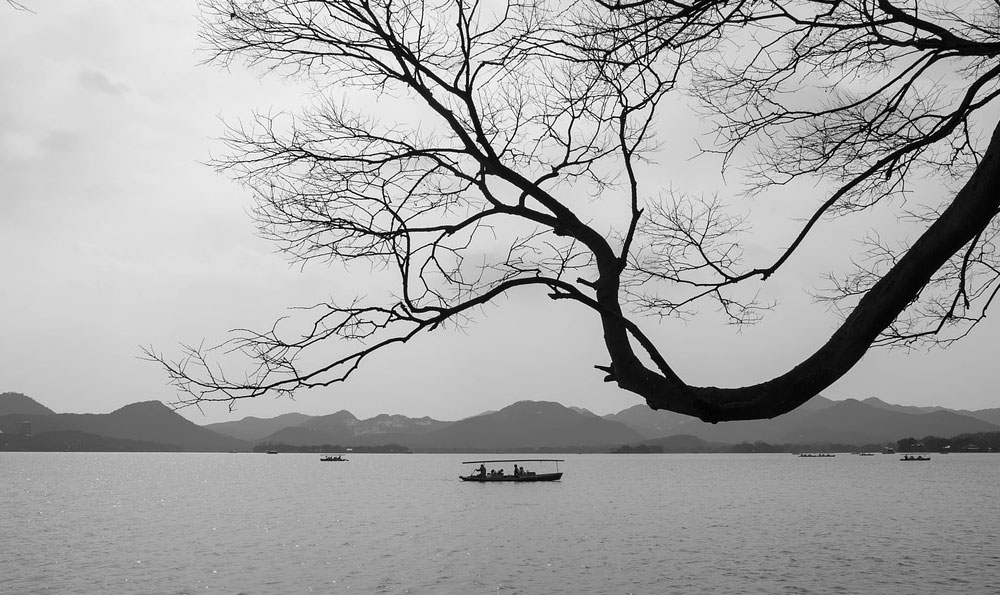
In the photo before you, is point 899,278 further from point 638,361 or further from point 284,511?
point 284,511

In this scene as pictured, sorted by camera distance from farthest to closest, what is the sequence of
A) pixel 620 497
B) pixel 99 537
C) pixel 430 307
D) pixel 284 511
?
pixel 620 497
pixel 284 511
pixel 99 537
pixel 430 307

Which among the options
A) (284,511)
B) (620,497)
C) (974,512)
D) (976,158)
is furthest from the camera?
(620,497)

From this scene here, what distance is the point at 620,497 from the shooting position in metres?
107

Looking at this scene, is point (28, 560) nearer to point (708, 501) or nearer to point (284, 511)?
point (284, 511)

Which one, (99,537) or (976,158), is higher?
(976,158)

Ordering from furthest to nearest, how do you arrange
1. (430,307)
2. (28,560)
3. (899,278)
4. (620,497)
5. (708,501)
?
(620,497)
(708,501)
(28,560)
(430,307)
(899,278)

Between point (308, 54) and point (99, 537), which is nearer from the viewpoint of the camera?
point (308, 54)

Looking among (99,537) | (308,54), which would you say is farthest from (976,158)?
(99,537)

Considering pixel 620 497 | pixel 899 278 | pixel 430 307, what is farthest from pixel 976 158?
pixel 620 497

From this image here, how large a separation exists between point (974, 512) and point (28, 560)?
85511 mm

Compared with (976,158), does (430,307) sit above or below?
below

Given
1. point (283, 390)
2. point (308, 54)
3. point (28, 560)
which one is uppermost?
point (308, 54)

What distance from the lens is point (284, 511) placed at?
292 feet

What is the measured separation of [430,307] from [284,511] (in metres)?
91.1
